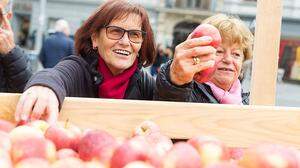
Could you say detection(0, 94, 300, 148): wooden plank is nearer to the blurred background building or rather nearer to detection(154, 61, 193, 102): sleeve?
detection(154, 61, 193, 102): sleeve

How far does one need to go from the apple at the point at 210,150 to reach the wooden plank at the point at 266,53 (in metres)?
0.64

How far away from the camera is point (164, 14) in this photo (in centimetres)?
2450

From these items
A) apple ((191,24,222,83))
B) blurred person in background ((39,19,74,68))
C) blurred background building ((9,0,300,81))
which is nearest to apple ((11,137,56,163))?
apple ((191,24,222,83))

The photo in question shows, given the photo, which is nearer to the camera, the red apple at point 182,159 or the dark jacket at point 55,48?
the red apple at point 182,159

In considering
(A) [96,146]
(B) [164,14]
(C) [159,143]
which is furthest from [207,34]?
(B) [164,14]

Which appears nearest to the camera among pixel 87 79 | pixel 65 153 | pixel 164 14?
pixel 65 153

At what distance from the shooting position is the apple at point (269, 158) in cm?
86

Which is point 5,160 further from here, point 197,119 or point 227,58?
point 227,58

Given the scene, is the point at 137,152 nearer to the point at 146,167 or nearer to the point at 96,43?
the point at 146,167

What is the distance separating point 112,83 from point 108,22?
9.2 inches

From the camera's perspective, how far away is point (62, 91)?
4.01 ft

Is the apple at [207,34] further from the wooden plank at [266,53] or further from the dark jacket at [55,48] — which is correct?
the dark jacket at [55,48]

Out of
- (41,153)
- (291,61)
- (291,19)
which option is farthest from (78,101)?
(291,19)

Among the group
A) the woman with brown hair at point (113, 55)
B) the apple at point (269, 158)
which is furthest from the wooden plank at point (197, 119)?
the woman with brown hair at point (113, 55)
